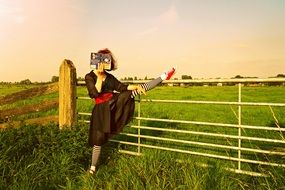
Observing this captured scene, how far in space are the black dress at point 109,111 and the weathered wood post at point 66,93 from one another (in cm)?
130

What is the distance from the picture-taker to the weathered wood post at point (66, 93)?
273 inches

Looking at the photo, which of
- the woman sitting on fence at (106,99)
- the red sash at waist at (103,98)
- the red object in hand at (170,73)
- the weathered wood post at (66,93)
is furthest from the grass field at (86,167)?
the red object in hand at (170,73)

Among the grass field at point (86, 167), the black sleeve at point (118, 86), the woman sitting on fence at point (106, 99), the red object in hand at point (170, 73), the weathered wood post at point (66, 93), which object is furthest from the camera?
the weathered wood post at point (66, 93)

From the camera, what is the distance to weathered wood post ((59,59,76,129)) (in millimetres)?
6934

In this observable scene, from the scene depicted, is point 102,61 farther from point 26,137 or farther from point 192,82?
point 26,137

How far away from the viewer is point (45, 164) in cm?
540

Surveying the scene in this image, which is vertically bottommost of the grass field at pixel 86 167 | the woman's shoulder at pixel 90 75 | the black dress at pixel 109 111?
the grass field at pixel 86 167

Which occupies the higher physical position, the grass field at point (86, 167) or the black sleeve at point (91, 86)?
the black sleeve at point (91, 86)

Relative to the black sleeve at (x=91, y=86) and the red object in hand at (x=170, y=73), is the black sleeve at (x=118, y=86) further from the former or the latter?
the red object in hand at (x=170, y=73)

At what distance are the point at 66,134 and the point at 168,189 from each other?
2.79 m

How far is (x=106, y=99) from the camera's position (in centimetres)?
561

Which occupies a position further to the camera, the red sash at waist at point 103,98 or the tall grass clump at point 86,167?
the red sash at waist at point 103,98

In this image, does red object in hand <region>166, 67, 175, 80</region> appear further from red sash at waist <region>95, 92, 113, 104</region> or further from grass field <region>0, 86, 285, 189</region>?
grass field <region>0, 86, 285, 189</region>

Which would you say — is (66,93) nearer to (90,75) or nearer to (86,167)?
(90,75)
